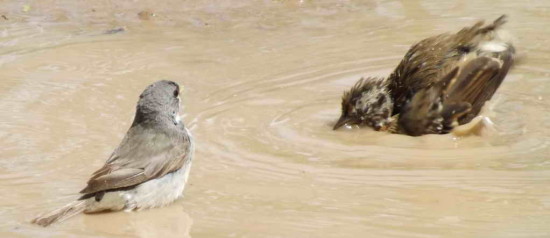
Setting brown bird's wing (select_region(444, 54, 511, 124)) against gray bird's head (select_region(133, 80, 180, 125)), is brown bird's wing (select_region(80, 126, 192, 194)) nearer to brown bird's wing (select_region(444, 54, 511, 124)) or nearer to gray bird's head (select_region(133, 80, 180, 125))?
gray bird's head (select_region(133, 80, 180, 125))

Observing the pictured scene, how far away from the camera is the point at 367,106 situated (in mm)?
8383

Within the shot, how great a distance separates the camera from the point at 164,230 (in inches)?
245

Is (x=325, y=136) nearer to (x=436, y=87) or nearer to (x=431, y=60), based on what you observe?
(x=436, y=87)

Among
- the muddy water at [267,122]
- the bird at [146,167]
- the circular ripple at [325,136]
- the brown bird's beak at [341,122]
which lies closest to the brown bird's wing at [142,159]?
the bird at [146,167]

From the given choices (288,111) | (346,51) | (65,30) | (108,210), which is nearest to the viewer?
(108,210)

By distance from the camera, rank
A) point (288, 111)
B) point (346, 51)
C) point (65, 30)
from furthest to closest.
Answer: point (65, 30) → point (346, 51) → point (288, 111)

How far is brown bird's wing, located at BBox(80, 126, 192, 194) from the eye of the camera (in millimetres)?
6324

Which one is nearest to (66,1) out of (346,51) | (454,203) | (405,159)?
(346,51)

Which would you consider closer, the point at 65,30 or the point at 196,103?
the point at 196,103

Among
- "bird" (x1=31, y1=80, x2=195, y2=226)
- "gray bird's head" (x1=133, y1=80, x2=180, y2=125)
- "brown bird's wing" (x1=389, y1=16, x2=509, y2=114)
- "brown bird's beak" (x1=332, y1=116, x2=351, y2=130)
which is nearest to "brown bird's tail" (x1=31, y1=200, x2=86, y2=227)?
"bird" (x1=31, y1=80, x2=195, y2=226)

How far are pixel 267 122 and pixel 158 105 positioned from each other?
1573mm

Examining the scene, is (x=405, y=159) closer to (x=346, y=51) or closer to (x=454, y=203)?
(x=454, y=203)

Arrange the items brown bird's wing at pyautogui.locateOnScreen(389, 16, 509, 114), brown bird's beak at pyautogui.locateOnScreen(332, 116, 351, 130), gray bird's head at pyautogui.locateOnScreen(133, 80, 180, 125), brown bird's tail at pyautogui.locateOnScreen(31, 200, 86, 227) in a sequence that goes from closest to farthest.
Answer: brown bird's tail at pyautogui.locateOnScreen(31, 200, 86, 227), gray bird's head at pyautogui.locateOnScreen(133, 80, 180, 125), brown bird's beak at pyautogui.locateOnScreen(332, 116, 351, 130), brown bird's wing at pyautogui.locateOnScreen(389, 16, 509, 114)

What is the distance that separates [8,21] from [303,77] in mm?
3414
